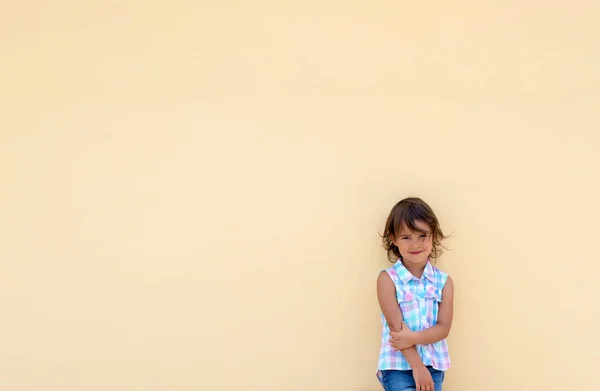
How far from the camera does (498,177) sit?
3.29 m

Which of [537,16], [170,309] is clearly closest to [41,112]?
[170,309]

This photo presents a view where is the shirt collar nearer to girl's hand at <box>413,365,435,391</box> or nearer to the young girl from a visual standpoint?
the young girl

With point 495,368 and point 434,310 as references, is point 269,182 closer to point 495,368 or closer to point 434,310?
point 434,310

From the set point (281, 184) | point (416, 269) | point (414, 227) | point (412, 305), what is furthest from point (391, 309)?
point (281, 184)

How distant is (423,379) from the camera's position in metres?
3.00

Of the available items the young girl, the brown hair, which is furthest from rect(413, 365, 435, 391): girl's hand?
the brown hair

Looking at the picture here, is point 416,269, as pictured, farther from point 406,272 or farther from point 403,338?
point 403,338

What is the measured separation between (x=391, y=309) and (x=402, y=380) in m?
0.28

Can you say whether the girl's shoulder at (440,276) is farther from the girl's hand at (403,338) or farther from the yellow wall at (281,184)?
the girl's hand at (403,338)

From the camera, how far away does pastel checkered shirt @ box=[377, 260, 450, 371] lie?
3088 millimetres

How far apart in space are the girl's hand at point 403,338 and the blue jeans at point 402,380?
11cm

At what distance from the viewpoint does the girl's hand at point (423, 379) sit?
3002mm

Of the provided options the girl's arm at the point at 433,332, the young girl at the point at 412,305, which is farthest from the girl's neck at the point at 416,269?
the girl's arm at the point at 433,332

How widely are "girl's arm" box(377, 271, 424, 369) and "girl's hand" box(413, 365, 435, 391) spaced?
0.7 inches
